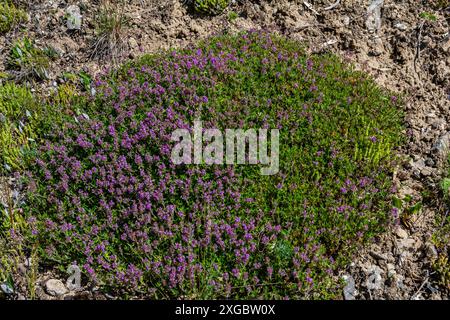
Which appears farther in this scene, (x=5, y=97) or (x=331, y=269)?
(x=5, y=97)

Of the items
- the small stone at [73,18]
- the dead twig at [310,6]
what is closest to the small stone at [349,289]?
the dead twig at [310,6]

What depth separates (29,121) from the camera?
6.52 metres

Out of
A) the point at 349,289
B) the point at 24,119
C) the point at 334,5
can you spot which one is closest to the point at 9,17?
the point at 24,119

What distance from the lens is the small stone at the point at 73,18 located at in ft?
25.1

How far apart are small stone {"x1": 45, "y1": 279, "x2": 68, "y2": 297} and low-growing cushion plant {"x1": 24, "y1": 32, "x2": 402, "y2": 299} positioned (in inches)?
11.7

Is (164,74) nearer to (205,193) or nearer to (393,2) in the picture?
(205,193)

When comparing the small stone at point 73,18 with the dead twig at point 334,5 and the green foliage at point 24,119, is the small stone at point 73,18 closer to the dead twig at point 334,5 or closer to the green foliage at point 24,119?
the green foliage at point 24,119

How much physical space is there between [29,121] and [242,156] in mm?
3226

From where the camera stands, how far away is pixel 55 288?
5.11m

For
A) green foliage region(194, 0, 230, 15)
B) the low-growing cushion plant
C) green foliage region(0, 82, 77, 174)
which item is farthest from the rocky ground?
green foliage region(0, 82, 77, 174)

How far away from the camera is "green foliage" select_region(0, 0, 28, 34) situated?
25.2 feet

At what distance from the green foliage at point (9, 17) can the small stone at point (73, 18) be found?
78cm

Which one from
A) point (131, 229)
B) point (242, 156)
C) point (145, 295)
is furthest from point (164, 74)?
point (145, 295)
